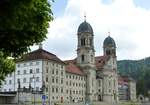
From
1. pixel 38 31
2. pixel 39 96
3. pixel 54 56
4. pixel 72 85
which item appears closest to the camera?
pixel 38 31

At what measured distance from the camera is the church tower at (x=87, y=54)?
475 feet

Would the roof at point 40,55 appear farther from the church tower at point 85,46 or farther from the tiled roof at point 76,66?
the church tower at point 85,46

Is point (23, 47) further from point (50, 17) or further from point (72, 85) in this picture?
point (72, 85)

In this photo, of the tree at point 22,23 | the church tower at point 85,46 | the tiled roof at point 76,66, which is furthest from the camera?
the church tower at point 85,46

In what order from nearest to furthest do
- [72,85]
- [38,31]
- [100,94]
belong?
1. [38,31]
2. [72,85]
3. [100,94]

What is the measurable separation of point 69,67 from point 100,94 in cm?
2259

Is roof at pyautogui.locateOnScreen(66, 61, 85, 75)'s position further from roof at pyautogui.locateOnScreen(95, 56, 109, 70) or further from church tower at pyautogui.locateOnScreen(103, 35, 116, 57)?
church tower at pyautogui.locateOnScreen(103, 35, 116, 57)

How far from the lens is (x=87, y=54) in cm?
14500

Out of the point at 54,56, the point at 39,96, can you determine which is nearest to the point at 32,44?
the point at 39,96

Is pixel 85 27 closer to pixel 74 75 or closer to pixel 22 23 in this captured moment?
pixel 74 75

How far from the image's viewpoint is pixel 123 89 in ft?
636

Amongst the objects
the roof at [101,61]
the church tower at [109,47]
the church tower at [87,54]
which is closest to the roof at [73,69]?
the church tower at [87,54]

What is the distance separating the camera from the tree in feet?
47.5

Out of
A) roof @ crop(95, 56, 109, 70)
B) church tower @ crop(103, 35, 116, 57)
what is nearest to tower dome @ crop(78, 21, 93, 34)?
roof @ crop(95, 56, 109, 70)
